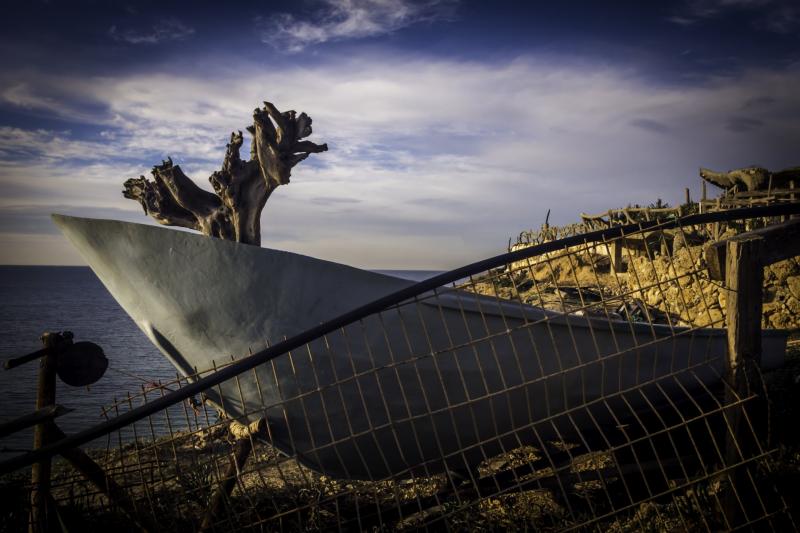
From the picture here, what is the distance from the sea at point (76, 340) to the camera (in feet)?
55.4

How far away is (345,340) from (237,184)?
2.40m

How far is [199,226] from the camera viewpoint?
547cm

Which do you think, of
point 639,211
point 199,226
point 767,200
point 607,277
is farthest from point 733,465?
point 607,277

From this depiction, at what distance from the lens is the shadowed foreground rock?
16.0 ft

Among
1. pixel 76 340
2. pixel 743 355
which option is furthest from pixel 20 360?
pixel 76 340

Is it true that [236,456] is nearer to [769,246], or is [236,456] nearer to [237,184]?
[237,184]

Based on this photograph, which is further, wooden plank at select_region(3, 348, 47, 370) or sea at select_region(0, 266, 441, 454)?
sea at select_region(0, 266, 441, 454)

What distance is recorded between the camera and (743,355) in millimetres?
Result: 3078

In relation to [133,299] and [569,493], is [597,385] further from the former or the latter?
[133,299]

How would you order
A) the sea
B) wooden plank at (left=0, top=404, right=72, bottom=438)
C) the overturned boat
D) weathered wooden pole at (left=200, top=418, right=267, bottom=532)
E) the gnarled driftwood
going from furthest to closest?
1. the sea
2. the gnarled driftwood
3. weathered wooden pole at (left=200, top=418, right=267, bottom=532)
4. the overturned boat
5. wooden plank at (left=0, top=404, right=72, bottom=438)

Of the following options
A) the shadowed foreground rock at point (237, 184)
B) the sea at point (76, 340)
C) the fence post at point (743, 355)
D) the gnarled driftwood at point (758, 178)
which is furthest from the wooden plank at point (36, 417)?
the gnarled driftwood at point (758, 178)

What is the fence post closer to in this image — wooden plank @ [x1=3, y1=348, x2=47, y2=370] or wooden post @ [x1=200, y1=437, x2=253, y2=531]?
wooden post @ [x1=200, y1=437, x2=253, y2=531]

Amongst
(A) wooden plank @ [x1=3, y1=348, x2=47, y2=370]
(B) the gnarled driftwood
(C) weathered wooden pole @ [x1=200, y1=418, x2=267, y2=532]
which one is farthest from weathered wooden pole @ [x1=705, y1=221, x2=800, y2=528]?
(B) the gnarled driftwood

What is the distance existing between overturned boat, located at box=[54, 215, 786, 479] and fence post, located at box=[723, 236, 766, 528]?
270 mm
